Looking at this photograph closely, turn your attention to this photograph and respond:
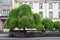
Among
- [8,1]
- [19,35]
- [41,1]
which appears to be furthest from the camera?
[41,1]

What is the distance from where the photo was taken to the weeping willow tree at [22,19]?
35375mm

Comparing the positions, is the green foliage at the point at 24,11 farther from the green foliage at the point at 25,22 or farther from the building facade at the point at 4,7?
the building facade at the point at 4,7

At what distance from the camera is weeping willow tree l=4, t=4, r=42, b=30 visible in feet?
116

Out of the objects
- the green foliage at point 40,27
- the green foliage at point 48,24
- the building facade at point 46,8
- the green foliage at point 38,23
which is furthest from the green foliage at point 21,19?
the building facade at point 46,8

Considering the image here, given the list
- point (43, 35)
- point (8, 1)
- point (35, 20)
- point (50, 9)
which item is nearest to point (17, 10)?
point (35, 20)

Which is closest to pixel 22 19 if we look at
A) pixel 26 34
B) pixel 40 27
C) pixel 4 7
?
pixel 26 34

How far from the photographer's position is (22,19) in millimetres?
35344

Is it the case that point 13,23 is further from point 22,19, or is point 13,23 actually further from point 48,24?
point 48,24

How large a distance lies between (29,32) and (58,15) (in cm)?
1783

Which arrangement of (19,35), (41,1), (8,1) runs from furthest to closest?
(41,1)
(8,1)
(19,35)

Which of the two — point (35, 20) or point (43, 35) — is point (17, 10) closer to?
point (35, 20)

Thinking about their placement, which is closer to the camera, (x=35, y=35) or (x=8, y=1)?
(x=35, y=35)

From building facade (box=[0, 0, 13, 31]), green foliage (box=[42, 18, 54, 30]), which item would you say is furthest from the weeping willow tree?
building facade (box=[0, 0, 13, 31])

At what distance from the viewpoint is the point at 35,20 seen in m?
37.1
